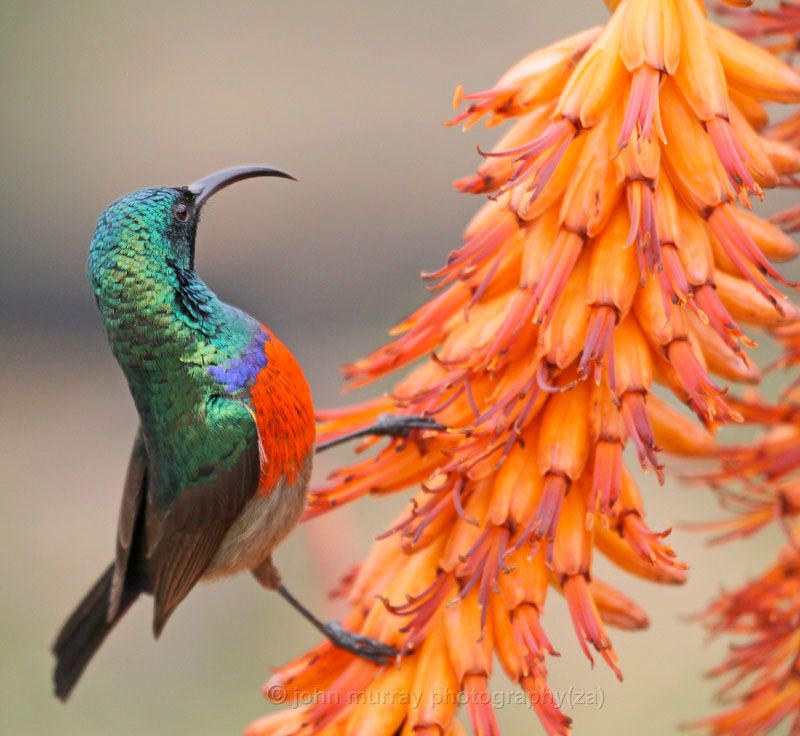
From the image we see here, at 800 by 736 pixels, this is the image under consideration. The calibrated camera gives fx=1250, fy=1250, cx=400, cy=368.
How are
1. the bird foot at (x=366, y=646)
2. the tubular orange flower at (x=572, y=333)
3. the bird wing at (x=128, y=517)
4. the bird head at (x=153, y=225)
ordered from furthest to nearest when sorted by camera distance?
the bird wing at (x=128, y=517)
the bird head at (x=153, y=225)
the bird foot at (x=366, y=646)
the tubular orange flower at (x=572, y=333)

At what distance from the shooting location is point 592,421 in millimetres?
1510

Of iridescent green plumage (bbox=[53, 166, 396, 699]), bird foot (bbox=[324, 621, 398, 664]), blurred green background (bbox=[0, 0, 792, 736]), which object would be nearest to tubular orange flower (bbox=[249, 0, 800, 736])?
bird foot (bbox=[324, 621, 398, 664])

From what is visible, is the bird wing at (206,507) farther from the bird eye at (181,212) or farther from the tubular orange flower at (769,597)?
the tubular orange flower at (769,597)

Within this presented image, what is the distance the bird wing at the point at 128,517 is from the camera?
2.40 m

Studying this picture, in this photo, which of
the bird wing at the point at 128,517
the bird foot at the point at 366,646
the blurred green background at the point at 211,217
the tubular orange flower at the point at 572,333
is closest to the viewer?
the tubular orange flower at the point at 572,333

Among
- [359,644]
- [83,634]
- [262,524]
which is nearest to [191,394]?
[262,524]

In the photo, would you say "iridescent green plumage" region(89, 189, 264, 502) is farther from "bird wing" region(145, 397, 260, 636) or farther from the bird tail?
the bird tail

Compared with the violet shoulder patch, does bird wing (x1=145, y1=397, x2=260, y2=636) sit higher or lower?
lower

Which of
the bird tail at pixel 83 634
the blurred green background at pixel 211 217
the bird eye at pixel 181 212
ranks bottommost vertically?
the blurred green background at pixel 211 217

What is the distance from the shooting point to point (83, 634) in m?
2.47

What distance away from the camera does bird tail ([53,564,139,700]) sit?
7.89 feet

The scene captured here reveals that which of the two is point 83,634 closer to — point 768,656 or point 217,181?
point 217,181

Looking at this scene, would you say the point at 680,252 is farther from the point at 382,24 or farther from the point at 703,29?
the point at 382,24

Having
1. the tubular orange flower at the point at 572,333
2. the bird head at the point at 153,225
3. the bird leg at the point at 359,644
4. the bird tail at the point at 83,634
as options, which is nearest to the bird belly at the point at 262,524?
the bird tail at the point at 83,634
